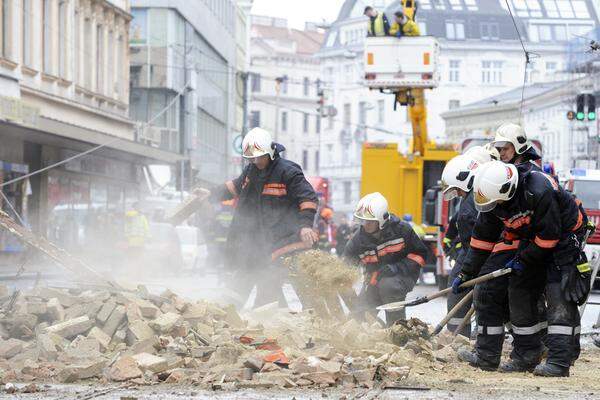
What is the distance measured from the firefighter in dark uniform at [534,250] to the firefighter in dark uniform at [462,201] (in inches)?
64.6

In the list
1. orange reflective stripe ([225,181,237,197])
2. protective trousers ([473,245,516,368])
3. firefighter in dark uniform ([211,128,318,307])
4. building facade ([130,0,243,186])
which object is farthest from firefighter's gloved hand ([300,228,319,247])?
building facade ([130,0,243,186])

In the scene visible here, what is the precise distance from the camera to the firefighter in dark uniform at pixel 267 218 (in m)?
12.6

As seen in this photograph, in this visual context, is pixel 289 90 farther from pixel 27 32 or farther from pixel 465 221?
pixel 465 221

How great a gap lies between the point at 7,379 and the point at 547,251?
155 inches

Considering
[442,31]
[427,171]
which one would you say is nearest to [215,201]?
[427,171]

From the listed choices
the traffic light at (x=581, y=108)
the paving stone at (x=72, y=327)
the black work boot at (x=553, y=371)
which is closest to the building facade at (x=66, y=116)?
the traffic light at (x=581, y=108)

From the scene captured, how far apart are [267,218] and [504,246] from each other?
9.17ft

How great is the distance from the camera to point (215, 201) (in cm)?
1317

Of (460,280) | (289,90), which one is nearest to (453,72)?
(289,90)

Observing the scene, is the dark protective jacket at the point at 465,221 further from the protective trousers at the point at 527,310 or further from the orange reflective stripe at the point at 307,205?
the protective trousers at the point at 527,310

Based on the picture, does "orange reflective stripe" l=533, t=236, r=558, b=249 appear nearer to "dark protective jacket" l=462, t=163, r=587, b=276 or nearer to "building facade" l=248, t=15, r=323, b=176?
"dark protective jacket" l=462, t=163, r=587, b=276

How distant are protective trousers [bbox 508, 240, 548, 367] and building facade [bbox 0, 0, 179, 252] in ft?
64.6

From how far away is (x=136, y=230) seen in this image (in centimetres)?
2923

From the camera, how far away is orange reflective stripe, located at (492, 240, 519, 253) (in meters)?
10.6
